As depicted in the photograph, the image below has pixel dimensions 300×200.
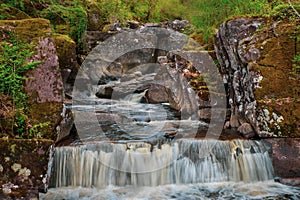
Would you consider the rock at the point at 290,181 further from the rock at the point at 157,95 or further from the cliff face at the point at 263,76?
the rock at the point at 157,95

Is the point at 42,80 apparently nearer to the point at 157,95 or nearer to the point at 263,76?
the point at 263,76

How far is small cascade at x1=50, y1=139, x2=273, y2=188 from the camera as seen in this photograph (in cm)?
500

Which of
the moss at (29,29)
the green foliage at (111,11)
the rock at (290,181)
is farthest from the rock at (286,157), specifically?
the green foliage at (111,11)

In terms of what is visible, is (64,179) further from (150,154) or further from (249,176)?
(249,176)

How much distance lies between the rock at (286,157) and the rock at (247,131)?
1.85ft

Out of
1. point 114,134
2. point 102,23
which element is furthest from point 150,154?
point 102,23

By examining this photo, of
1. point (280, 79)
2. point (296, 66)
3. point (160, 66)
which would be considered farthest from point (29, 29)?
point (160, 66)

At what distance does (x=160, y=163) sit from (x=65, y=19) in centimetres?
965

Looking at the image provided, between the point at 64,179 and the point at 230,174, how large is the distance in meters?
3.18

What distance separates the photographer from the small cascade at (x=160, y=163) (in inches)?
197

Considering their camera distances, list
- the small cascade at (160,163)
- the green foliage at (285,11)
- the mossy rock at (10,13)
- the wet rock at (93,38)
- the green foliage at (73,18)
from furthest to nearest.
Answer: the wet rock at (93,38) → the green foliage at (73,18) → the mossy rock at (10,13) → the green foliage at (285,11) → the small cascade at (160,163)

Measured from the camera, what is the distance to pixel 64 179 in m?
4.89

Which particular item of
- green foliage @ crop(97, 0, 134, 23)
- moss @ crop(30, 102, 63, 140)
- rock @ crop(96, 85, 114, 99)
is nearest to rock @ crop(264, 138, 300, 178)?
moss @ crop(30, 102, 63, 140)

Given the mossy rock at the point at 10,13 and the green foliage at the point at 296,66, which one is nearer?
the green foliage at the point at 296,66
